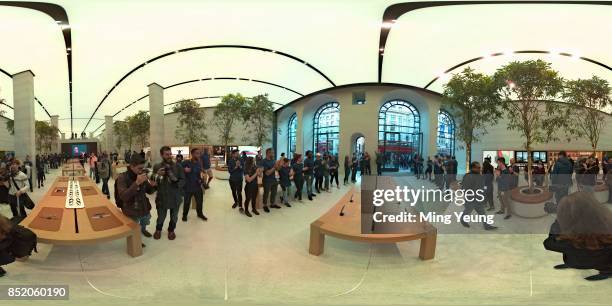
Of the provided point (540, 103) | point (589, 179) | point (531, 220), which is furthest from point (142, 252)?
point (540, 103)

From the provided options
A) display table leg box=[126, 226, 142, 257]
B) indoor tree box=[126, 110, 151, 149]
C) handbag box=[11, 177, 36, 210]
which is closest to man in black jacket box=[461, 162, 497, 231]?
display table leg box=[126, 226, 142, 257]

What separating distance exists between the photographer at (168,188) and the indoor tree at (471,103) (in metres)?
2.56

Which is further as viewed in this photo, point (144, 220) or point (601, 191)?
point (144, 220)

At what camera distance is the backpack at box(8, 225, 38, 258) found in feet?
5.57

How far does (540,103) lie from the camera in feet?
9.25

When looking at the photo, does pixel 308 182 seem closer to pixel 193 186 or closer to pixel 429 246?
pixel 429 246

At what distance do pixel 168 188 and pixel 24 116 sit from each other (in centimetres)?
130

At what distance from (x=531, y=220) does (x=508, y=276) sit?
0.41 metres

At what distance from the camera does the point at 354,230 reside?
5.95ft

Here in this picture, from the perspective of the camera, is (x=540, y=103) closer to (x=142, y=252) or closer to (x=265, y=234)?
(x=265, y=234)

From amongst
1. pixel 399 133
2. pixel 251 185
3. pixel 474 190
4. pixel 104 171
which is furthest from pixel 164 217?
pixel 474 190

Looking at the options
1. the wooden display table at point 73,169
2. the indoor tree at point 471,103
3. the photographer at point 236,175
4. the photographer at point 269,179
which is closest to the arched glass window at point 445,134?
the indoor tree at point 471,103

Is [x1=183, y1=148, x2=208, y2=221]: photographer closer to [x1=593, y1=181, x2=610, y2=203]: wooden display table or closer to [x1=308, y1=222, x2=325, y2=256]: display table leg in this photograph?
[x1=308, y1=222, x2=325, y2=256]: display table leg

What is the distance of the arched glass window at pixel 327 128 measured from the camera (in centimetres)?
226
